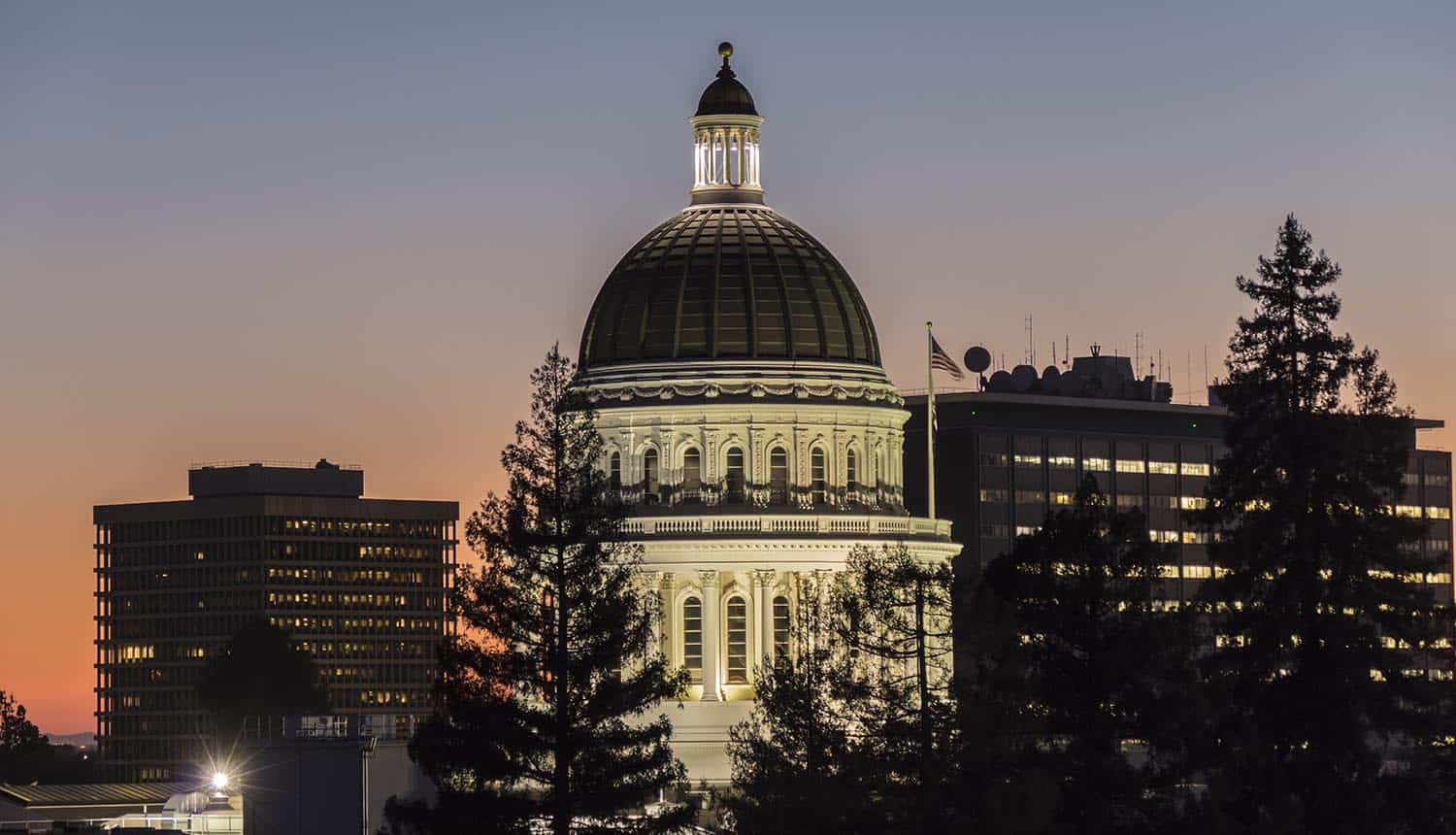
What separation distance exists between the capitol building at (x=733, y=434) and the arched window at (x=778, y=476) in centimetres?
6

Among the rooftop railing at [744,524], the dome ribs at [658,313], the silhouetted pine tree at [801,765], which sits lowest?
the silhouetted pine tree at [801,765]

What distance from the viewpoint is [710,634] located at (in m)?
195

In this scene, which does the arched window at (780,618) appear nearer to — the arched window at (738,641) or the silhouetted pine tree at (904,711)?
the arched window at (738,641)

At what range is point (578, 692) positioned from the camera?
130750 millimetres

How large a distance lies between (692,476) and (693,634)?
7.07 meters

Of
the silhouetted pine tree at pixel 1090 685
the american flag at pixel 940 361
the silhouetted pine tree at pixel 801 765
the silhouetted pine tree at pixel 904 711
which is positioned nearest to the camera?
the silhouetted pine tree at pixel 1090 685

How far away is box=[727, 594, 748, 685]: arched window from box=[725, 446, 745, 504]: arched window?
14.4ft

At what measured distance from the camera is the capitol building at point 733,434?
194 meters

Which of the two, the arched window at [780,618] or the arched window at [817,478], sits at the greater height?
the arched window at [817,478]

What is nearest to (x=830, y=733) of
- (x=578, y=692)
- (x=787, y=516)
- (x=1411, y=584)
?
(x=578, y=692)

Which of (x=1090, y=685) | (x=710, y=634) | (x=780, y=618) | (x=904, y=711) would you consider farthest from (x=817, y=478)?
(x=1090, y=685)

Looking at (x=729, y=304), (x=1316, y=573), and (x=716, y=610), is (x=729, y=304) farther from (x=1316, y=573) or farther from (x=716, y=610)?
(x=1316, y=573)

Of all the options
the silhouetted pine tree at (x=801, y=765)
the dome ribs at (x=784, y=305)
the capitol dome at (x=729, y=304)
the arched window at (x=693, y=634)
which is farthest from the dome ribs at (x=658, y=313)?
the silhouetted pine tree at (x=801, y=765)

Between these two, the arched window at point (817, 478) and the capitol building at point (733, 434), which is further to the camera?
the arched window at point (817, 478)
